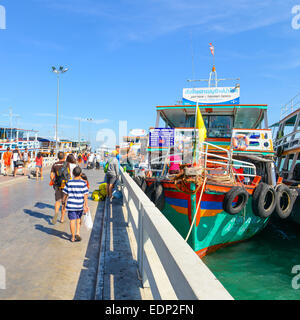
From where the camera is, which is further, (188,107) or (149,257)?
(188,107)

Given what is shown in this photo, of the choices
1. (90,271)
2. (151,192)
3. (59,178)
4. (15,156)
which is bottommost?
(90,271)

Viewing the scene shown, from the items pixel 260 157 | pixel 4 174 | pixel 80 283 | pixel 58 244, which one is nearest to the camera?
pixel 80 283

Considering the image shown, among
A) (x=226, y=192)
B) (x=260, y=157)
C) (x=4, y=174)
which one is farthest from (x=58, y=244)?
(x=4, y=174)

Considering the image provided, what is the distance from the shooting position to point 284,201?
9680 millimetres

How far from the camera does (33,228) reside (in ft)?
22.2

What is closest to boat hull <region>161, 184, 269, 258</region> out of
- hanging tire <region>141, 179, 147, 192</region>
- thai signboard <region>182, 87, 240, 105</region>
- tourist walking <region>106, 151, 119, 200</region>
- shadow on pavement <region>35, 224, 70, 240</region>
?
hanging tire <region>141, 179, 147, 192</region>

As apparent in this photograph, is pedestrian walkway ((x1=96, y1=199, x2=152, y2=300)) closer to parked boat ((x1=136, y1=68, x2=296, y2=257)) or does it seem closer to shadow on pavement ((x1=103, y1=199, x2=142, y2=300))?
shadow on pavement ((x1=103, y1=199, x2=142, y2=300))

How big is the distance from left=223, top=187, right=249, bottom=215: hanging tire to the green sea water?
1.50m

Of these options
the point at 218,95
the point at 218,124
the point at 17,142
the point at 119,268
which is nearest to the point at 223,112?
the point at 218,124

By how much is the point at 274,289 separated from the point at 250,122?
25.0 ft

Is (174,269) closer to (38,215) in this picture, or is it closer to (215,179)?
(215,179)

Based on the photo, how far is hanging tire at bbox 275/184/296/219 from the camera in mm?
8945

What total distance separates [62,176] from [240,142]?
5863mm
